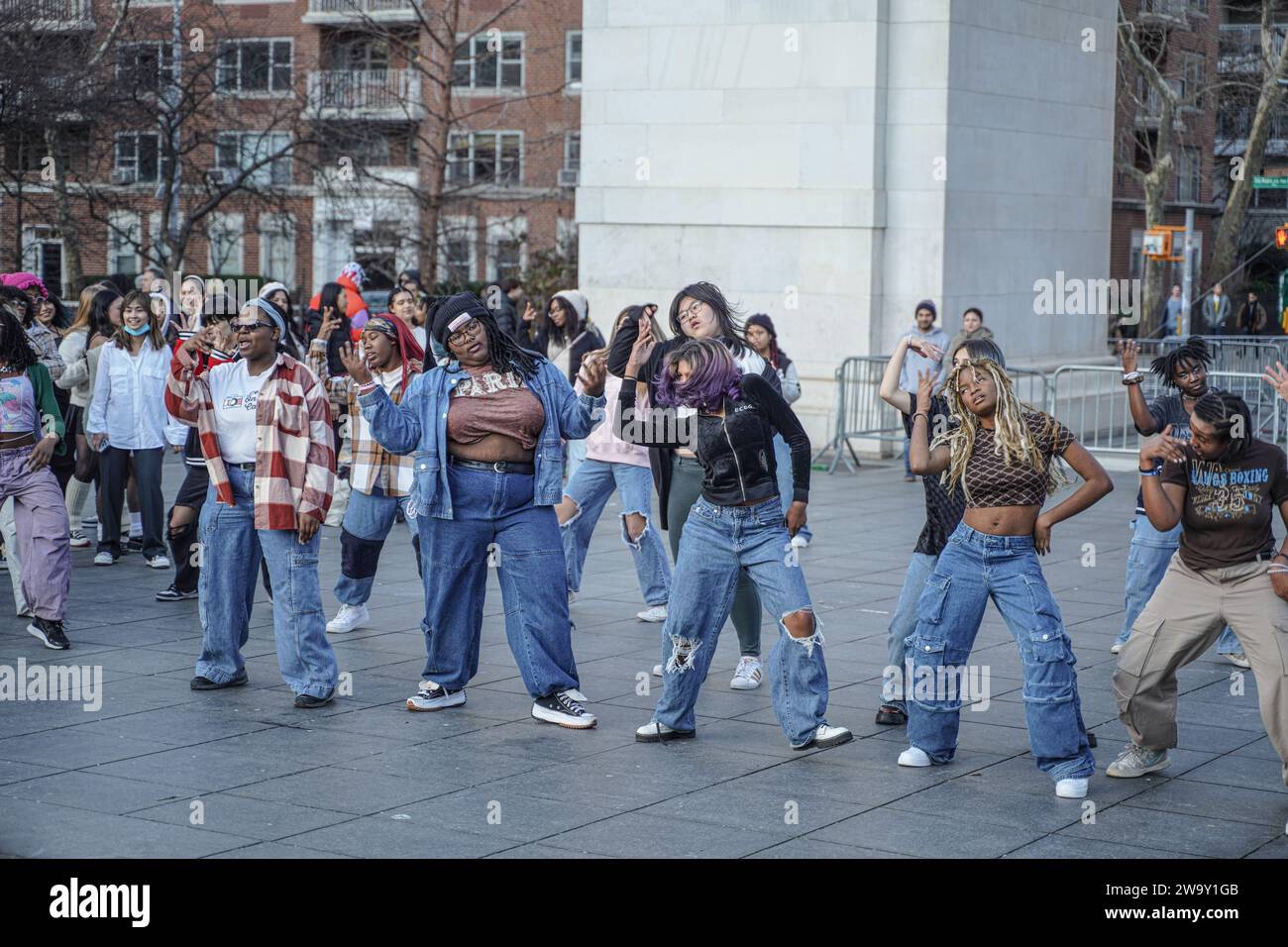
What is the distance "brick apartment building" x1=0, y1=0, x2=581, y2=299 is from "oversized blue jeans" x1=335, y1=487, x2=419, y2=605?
18824 mm

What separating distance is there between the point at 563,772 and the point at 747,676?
5.91 feet

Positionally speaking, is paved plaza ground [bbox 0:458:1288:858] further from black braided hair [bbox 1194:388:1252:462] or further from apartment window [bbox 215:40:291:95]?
apartment window [bbox 215:40:291:95]

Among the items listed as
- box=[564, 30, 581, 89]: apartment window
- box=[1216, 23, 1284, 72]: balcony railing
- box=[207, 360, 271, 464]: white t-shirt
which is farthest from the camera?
box=[564, 30, 581, 89]: apartment window

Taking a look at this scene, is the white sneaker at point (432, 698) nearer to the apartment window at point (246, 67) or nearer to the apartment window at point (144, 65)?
the apartment window at point (144, 65)

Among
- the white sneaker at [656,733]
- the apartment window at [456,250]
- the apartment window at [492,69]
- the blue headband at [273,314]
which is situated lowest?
the white sneaker at [656,733]

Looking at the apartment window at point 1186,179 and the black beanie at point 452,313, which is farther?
the apartment window at point 1186,179

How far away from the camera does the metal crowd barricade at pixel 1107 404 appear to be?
58.9 ft

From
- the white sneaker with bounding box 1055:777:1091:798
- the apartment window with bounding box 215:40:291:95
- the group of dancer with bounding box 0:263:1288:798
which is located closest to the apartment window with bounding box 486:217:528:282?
the apartment window with bounding box 215:40:291:95

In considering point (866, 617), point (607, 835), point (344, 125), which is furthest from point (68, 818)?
point (344, 125)

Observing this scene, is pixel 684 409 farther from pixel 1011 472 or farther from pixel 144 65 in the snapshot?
pixel 144 65

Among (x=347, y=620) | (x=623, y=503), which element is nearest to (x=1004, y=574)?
(x=623, y=503)

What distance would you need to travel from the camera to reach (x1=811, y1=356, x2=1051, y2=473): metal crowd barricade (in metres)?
18.1

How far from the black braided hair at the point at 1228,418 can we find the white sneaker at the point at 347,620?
16.5ft

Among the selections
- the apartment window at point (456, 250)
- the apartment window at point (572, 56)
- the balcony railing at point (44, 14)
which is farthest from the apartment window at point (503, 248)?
the balcony railing at point (44, 14)
